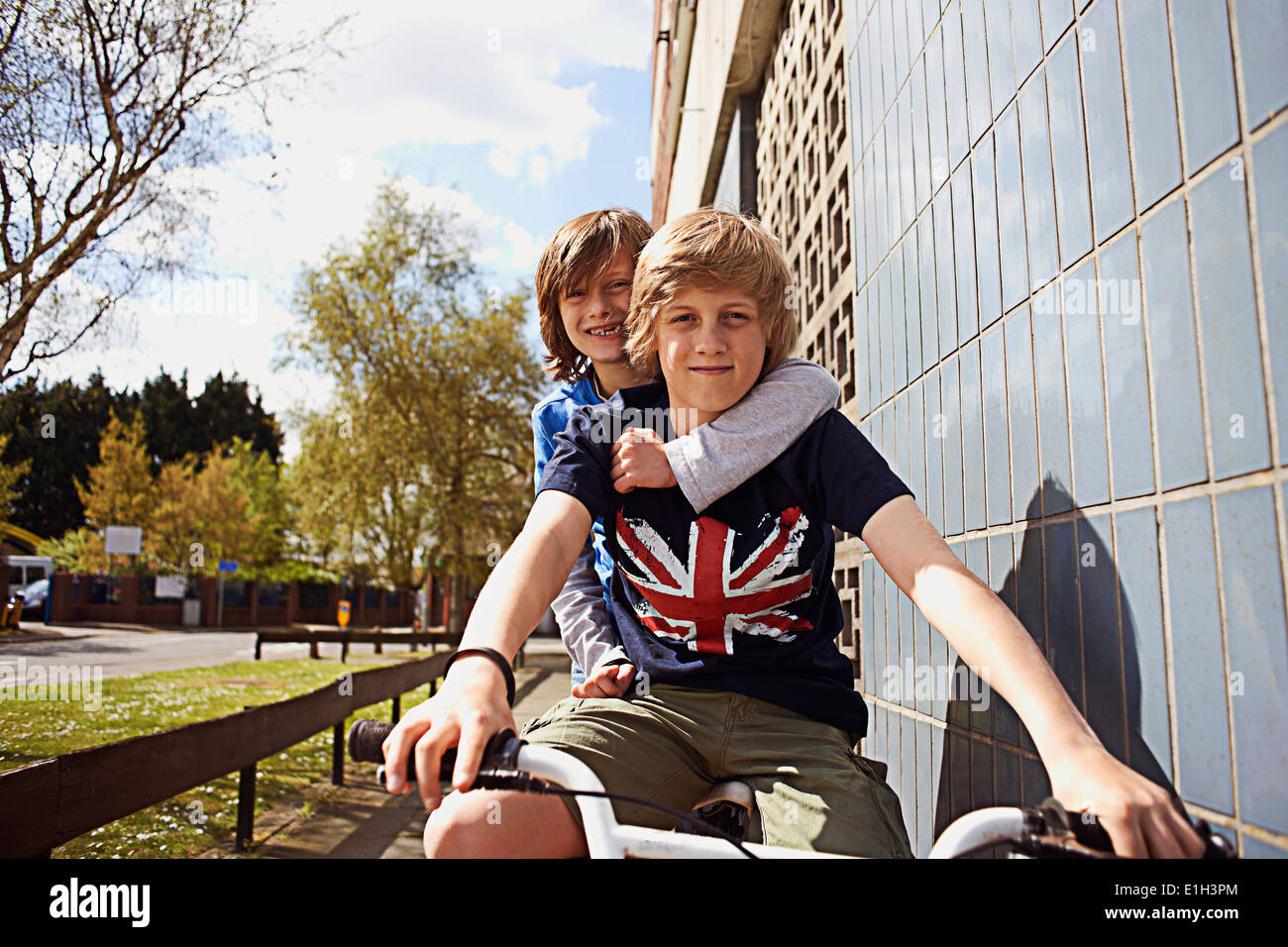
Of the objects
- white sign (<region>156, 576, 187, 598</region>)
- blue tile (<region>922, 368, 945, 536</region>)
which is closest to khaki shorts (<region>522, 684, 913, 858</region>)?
blue tile (<region>922, 368, 945, 536</region>)

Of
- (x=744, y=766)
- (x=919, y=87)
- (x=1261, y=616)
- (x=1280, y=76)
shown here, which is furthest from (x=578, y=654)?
(x=919, y=87)

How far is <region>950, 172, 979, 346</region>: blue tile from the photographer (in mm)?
2127

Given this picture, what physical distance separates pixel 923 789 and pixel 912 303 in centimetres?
141

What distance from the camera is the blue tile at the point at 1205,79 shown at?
1.14 metres

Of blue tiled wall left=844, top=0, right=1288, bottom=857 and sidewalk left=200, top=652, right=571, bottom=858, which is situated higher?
blue tiled wall left=844, top=0, right=1288, bottom=857

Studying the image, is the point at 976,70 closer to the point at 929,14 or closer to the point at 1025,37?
the point at 1025,37

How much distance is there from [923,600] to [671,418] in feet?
2.42

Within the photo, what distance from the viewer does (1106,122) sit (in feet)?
4.79

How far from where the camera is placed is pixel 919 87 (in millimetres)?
2588

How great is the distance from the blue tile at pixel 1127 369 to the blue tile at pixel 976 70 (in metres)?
0.76

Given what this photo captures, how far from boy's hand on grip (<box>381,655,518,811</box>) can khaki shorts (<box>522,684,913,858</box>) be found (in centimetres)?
33

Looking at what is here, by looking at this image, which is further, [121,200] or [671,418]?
[121,200]

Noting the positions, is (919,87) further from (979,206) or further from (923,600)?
(923,600)

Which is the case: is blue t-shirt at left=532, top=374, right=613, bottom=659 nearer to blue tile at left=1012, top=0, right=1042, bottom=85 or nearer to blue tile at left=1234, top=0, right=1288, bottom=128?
blue tile at left=1012, top=0, right=1042, bottom=85
